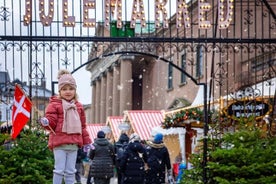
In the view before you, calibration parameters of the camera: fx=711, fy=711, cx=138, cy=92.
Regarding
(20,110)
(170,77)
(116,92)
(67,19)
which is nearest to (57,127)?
(20,110)

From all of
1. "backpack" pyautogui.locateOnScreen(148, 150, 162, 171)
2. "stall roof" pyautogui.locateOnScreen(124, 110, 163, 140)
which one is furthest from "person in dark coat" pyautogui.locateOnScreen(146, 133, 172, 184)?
"stall roof" pyautogui.locateOnScreen(124, 110, 163, 140)

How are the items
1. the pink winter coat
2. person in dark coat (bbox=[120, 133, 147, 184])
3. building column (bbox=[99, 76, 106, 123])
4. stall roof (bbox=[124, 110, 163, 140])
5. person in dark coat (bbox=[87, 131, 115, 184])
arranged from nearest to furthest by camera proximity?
1. the pink winter coat
2. person in dark coat (bbox=[120, 133, 147, 184])
3. person in dark coat (bbox=[87, 131, 115, 184])
4. stall roof (bbox=[124, 110, 163, 140])
5. building column (bbox=[99, 76, 106, 123])

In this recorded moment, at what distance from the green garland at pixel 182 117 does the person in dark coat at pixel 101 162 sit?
107 inches

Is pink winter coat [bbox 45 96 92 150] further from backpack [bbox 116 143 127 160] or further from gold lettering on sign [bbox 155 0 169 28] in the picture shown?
backpack [bbox 116 143 127 160]

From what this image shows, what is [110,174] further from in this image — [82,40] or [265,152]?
[265,152]

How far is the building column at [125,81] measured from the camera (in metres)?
55.5

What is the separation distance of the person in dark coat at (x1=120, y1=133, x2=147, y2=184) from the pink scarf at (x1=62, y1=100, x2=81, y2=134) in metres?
6.56

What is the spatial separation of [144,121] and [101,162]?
12.1 m

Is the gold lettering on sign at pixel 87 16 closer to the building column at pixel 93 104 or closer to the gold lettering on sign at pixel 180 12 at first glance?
the gold lettering on sign at pixel 180 12

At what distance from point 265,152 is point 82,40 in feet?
13.3

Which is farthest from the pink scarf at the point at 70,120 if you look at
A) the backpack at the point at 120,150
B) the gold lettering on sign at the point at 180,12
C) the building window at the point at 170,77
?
the building window at the point at 170,77

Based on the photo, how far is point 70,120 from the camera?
916cm

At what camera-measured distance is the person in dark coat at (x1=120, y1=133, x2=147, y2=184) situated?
51.8 ft

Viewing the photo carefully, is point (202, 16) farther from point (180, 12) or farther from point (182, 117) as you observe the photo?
point (182, 117)
